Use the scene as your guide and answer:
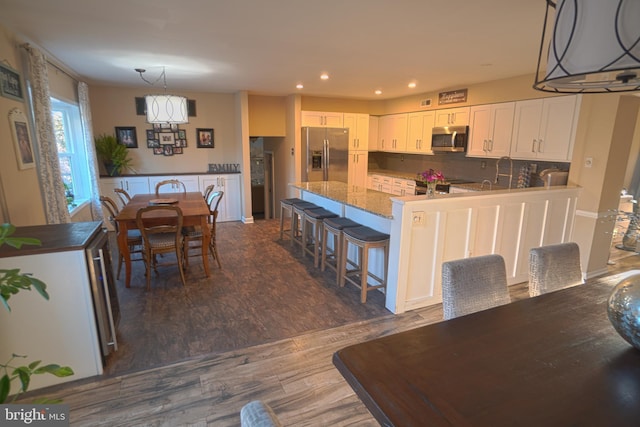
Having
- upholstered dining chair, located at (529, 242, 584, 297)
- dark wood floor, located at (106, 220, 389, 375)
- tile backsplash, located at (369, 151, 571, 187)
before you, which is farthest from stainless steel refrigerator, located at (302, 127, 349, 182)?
upholstered dining chair, located at (529, 242, 584, 297)

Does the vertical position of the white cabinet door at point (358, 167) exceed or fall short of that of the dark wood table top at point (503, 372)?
it exceeds it

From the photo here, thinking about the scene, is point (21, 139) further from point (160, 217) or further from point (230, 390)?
point (230, 390)

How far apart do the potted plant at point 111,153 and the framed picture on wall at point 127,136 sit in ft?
0.36

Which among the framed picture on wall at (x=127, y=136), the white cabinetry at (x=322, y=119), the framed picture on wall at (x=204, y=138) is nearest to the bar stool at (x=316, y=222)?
the white cabinetry at (x=322, y=119)

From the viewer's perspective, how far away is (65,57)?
11.8ft

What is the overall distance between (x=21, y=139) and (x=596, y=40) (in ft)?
12.7

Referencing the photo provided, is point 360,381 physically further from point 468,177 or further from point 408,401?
point 468,177

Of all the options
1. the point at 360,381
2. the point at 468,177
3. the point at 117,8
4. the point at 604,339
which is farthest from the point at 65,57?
the point at 468,177

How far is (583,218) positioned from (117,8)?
4.88 meters

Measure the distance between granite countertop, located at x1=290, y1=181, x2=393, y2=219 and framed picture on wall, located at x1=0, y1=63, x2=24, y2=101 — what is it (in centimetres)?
304

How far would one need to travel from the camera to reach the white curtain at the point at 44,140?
3.07 metres

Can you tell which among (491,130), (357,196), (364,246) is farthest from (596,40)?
(491,130)

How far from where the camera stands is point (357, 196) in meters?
3.87

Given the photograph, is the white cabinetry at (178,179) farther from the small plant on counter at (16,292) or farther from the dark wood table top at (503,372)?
the dark wood table top at (503,372)
